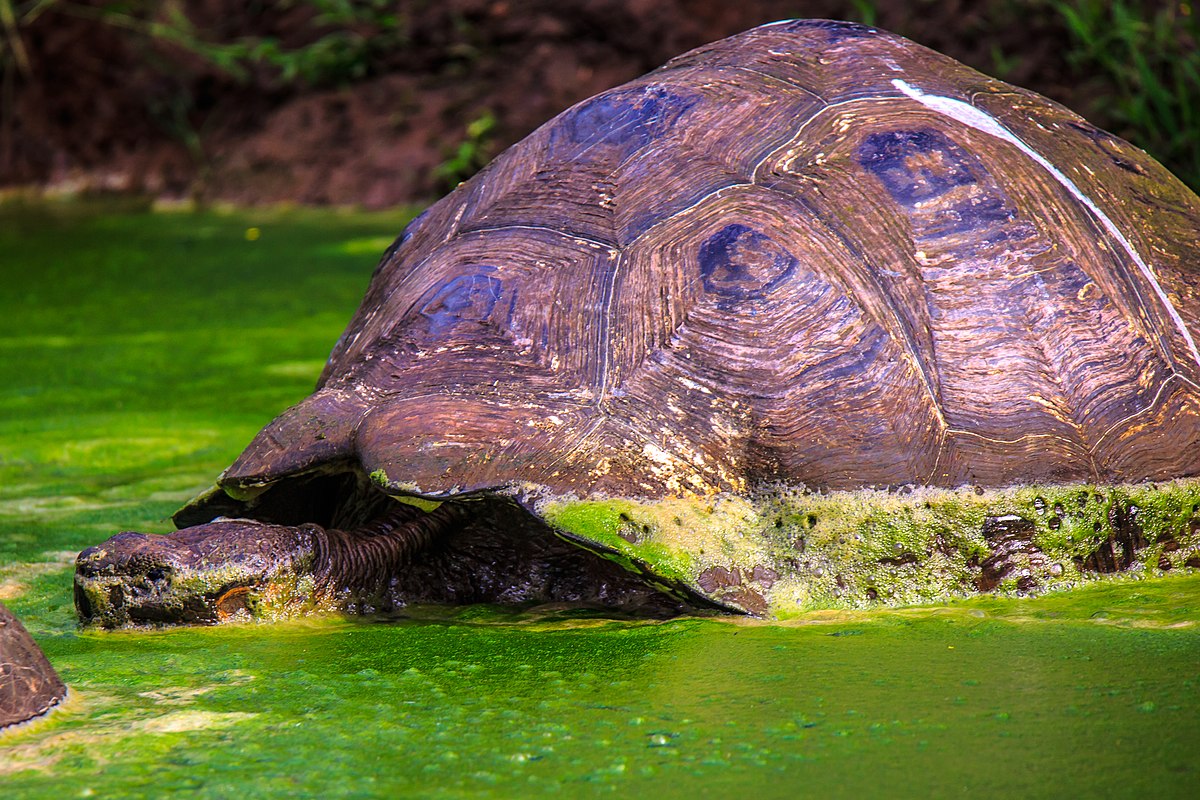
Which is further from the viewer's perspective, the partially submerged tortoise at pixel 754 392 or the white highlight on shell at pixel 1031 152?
the white highlight on shell at pixel 1031 152

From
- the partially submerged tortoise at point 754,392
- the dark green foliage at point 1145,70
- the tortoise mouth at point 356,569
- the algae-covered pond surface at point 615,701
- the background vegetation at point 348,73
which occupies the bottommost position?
the algae-covered pond surface at point 615,701

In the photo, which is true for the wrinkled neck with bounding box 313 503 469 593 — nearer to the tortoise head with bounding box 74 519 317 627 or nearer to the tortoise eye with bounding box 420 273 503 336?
the tortoise head with bounding box 74 519 317 627

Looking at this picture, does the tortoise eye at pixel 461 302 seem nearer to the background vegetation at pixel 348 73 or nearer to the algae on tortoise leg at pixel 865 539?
the algae on tortoise leg at pixel 865 539

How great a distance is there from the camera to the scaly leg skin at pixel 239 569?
2.50 metres

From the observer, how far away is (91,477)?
12.2ft

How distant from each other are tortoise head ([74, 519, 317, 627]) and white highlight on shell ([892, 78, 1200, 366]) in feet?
5.37

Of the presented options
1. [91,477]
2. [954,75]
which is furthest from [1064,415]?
[91,477]

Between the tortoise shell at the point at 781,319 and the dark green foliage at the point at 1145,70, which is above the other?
the dark green foliage at the point at 1145,70

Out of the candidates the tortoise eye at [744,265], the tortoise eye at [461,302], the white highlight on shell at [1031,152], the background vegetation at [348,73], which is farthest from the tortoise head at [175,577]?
the background vegetation at [348,73]

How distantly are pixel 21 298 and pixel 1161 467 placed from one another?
18.5 ft

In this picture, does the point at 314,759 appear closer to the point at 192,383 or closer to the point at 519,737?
the point at 519,737

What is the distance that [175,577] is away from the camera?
8.20 ft

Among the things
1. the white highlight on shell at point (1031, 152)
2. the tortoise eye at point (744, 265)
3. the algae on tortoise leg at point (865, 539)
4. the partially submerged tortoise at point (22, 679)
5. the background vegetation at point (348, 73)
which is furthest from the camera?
the background vegetation at point (348, 73)

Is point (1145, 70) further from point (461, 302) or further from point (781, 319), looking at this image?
point (461, 302)
